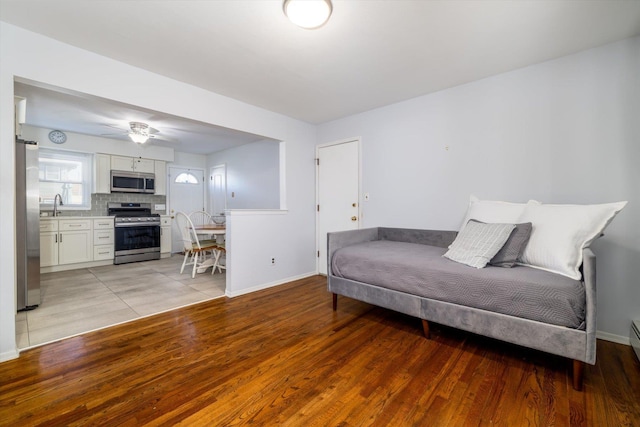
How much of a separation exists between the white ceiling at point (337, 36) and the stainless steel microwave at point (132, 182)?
357 centimetres

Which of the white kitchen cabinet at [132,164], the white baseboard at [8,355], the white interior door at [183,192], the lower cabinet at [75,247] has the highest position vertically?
the white kitchen cabinet at [132,164]

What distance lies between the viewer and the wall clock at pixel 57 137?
4.42 metres

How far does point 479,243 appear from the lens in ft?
6.66

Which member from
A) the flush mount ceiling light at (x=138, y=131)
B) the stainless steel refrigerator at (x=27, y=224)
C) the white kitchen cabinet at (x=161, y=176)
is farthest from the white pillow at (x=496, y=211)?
the white kitchen cabinet at (x=161, y=176)

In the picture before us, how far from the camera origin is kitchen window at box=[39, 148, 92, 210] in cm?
453

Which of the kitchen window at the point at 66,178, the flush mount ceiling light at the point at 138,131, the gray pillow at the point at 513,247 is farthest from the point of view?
the kitchen window at the point at 66,178

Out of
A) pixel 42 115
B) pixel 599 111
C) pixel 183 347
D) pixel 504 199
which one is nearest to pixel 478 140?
pixel 504 199

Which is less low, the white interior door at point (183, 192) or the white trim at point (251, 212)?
the white interior door at point (183, 192)

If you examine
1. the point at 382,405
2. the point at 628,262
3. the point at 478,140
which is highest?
the point at 478,140

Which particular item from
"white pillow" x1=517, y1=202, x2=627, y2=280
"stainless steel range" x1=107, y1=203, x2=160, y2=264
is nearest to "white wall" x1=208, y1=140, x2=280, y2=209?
"stainless steel range" x1=107, y1=203, x2=160, y2=264

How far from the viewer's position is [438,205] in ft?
9.62

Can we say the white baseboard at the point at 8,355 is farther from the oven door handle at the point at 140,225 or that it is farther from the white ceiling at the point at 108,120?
the oven door handle at the point at 140,225

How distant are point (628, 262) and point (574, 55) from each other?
171 cm

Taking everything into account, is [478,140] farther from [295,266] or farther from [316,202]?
[295,266]
